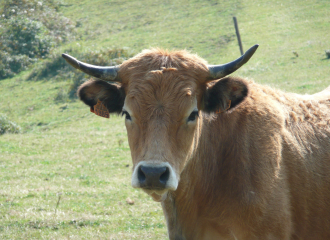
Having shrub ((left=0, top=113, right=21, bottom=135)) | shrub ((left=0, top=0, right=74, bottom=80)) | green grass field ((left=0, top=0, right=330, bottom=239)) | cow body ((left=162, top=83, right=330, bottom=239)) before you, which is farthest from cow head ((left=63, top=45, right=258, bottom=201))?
shrub ((left=0, top=0, right=74, bottom=80))

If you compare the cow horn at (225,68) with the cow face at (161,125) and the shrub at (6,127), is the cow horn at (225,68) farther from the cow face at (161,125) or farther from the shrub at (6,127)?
the shrub at (6,127)

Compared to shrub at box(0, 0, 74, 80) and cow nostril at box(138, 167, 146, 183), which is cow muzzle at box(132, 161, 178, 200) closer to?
cow nostril at box(138, 167, 146, 183)

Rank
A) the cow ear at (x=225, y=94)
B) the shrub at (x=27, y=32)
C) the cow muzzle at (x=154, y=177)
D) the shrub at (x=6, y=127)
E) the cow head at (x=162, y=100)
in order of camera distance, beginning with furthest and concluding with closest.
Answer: the shrub at (x=27, y=32), the shrub at (x=6, y=127), the cow ear at (x=225, y=94), the cow head at (x=162, y=100), the cow muzzle at (x=154, y=177)

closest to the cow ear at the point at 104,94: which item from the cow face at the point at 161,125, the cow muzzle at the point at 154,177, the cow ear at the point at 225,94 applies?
the cow face at the point at 161,125

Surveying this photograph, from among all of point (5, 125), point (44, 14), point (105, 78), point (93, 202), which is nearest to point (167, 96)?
point (105, 78)

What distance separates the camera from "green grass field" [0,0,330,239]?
814cm

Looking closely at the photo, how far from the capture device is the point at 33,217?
797 cm

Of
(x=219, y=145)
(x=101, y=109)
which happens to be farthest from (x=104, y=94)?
(x=219, y=145)

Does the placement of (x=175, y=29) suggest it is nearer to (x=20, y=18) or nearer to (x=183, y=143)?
(x=20, y=18)

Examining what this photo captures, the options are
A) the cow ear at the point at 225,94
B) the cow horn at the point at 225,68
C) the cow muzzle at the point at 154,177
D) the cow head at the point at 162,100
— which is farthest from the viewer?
the cow ear at the point at 225,94

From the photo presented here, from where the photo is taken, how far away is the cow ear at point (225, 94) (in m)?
4.79

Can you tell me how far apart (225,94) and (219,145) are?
0.70m

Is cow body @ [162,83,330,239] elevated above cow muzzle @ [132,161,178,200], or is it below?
below

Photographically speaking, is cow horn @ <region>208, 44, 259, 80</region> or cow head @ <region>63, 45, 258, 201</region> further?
cow horn @ <region>208, 44, 259, 80</region>
